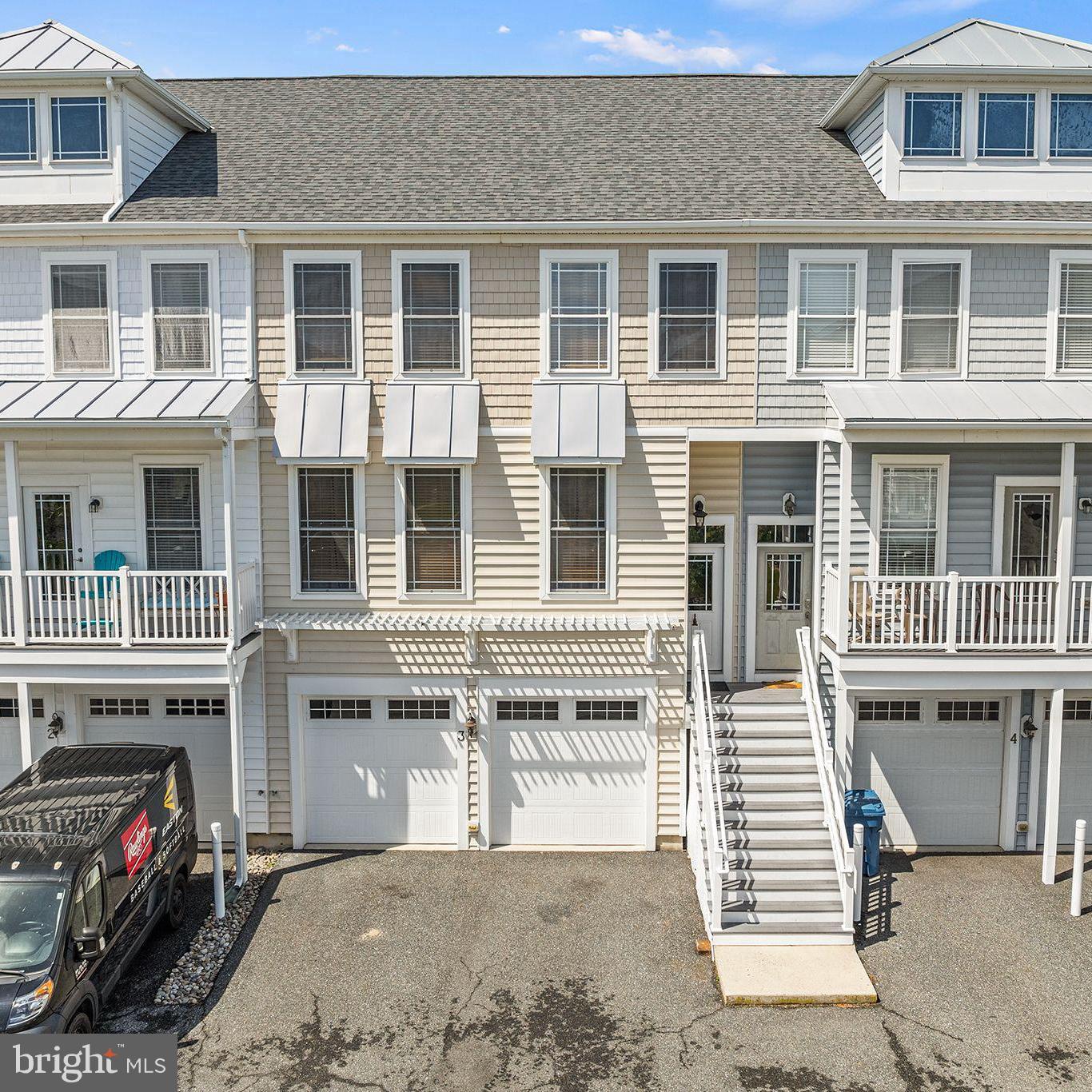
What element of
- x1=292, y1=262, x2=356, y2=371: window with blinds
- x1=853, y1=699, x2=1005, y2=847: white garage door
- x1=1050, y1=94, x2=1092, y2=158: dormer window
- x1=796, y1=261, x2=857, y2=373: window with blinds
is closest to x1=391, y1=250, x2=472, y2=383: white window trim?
x1=292, y1=262, x2=356, y2=371: window with blinds

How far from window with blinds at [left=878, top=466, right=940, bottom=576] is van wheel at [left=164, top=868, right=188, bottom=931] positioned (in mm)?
9606

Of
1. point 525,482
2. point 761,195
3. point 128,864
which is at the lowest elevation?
point 128,864

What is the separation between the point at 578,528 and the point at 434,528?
1944mm

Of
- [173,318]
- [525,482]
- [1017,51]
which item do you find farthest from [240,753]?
[1017,51]

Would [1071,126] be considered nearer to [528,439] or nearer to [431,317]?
[528,439]

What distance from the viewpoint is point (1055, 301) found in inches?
470

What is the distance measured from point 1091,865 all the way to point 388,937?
918 centimetres

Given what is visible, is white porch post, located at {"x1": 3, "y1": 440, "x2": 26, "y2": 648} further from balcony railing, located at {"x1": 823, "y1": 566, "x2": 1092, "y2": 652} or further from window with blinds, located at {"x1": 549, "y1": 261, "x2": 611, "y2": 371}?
balcony railing, located at {"x1": 823, "y1": 566, "x2": 1092, "y2": 652}

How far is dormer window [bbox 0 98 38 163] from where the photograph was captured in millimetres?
12258

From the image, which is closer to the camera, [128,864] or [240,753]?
[128,864]

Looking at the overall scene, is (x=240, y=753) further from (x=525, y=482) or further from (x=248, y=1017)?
(x=525, y=482)

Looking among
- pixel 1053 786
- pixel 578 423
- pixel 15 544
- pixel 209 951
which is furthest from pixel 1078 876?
pixel 15 544

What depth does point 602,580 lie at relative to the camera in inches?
481

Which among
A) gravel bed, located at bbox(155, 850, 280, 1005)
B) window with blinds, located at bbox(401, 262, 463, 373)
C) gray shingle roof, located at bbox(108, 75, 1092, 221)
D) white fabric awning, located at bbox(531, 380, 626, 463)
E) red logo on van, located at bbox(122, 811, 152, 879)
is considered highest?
gray shingle roof, located at bbox(108, 75, 1092, 221)
